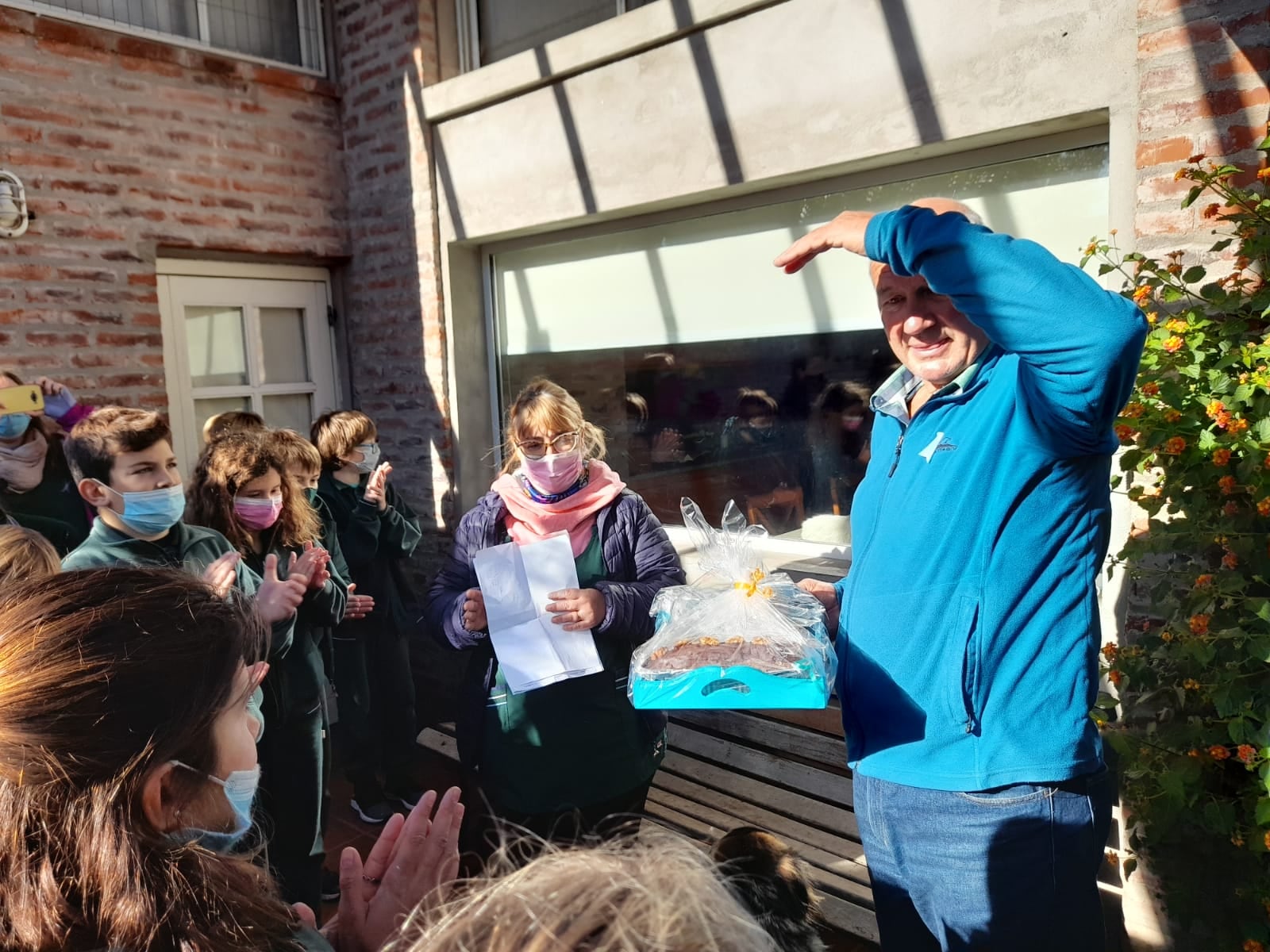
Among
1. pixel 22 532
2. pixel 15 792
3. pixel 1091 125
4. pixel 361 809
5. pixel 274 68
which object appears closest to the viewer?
pixel 15 792

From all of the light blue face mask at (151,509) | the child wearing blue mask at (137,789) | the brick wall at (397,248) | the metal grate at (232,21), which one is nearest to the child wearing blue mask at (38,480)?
the light blue face mask at (151,509)

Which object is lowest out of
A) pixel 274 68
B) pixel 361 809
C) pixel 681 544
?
pixel 361 809

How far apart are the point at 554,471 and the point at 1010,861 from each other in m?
1.62

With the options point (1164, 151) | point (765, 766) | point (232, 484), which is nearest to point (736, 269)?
point (1164, 151)

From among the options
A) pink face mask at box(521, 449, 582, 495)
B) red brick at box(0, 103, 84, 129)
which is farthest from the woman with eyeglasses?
Result: red brick at box(0, 103, 84, 129)

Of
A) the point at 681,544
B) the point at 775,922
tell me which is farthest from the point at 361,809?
the point at 775,922

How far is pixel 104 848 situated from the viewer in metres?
1.07

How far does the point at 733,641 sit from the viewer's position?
1.92 meters

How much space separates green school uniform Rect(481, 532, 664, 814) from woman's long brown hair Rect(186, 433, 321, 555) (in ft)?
3.76

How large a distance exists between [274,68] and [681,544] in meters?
3.62

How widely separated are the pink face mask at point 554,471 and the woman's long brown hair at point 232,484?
1040mm

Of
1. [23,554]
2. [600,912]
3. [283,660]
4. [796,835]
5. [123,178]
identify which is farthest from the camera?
[123,178]

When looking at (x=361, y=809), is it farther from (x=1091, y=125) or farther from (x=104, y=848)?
(x=1091, y=125)

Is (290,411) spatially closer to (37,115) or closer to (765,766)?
(37,115)
